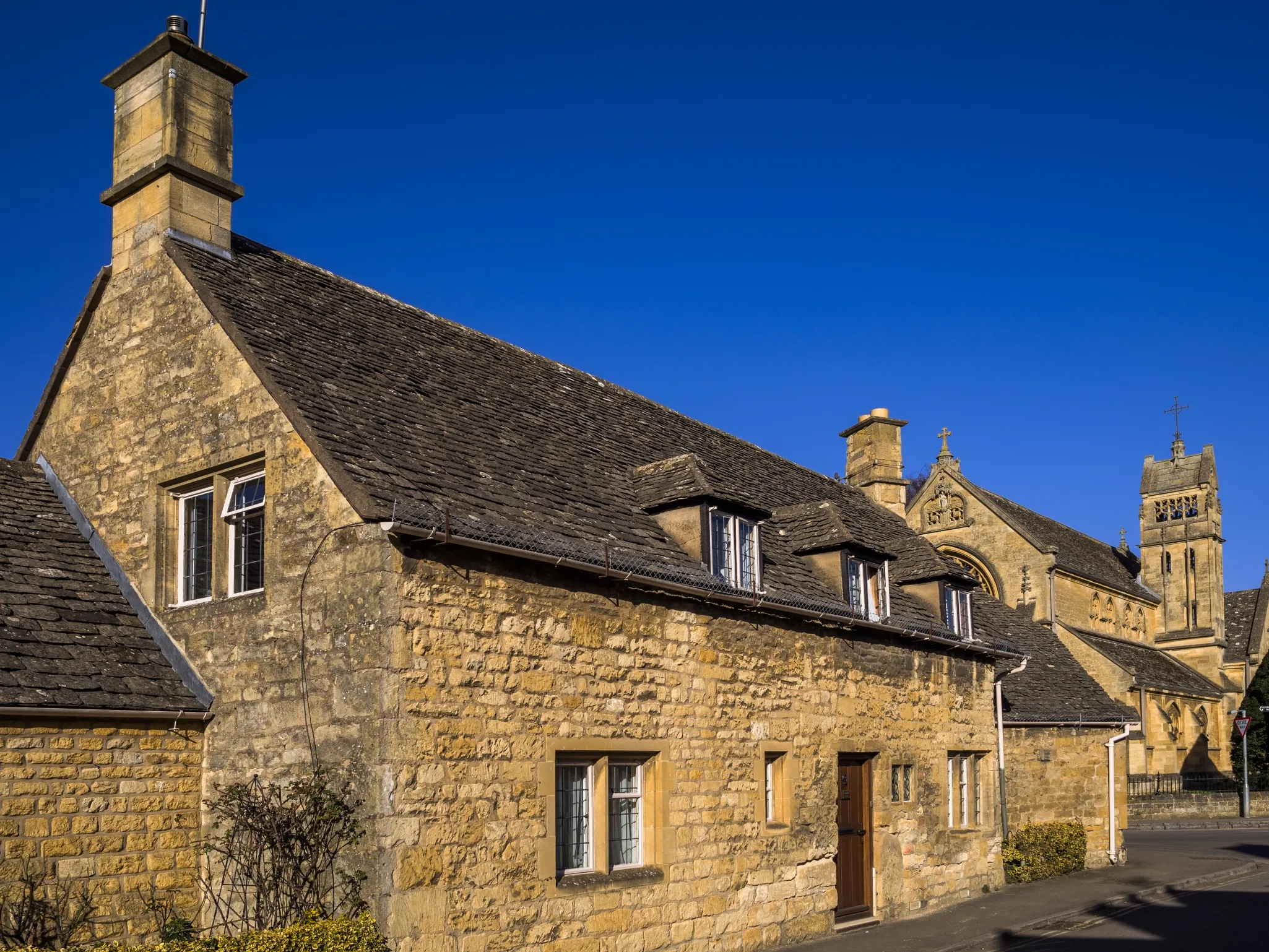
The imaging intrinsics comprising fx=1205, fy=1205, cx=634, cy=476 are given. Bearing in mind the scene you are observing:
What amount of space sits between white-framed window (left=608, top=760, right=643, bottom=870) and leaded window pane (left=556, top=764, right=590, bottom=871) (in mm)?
269

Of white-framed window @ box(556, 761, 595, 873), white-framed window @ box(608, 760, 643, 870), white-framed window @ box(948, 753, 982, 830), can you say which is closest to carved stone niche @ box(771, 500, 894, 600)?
white-framed window @ box(948, 753, 982, 830)

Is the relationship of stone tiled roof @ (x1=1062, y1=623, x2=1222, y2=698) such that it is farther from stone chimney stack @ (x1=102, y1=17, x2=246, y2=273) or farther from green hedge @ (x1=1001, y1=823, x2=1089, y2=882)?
stone chimney stack @ (x1=102, y1=17, x2=246, y2=273)

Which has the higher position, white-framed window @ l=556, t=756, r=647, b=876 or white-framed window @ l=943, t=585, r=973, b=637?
white-framed window @ l=943, t=585, r=973, b=637

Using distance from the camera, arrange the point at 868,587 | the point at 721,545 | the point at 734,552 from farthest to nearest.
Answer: the point at 868,587, the point at 734,552, the point at 721,545

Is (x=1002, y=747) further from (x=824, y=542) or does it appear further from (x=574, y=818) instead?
(x=574, y=818)

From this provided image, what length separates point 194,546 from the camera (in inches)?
511

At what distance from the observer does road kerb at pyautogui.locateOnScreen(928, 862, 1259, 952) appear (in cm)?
1473

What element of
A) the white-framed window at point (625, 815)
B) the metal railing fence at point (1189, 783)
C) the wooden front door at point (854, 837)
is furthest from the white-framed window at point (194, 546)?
the metal railing fence at point (1189, 783)

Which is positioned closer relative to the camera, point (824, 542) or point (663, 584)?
point (663, 584)

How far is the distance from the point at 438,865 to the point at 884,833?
8.36 metres

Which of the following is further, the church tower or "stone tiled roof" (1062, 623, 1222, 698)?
the church tower

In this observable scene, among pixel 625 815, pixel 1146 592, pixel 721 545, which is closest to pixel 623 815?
pixel 625 815

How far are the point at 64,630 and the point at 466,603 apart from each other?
162 inches

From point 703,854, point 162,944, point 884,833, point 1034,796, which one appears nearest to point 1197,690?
point 1034,796
